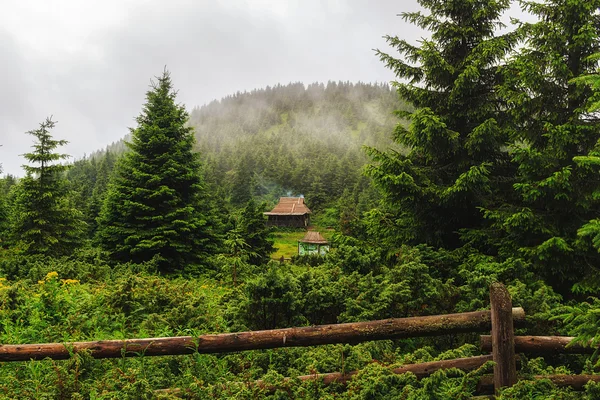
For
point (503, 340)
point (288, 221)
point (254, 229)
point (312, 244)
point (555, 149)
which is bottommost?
point (503, 340)

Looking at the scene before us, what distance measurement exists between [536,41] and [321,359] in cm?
982

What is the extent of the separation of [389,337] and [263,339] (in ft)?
5.44

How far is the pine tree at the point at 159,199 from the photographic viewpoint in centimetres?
1719

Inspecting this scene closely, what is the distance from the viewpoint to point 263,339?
15.4 ft

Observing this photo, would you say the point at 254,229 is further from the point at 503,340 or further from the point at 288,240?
the point at 288,240

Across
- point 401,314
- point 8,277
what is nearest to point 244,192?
point 8,277

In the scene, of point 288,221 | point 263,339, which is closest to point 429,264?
point 263,339

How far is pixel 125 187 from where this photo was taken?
17.8m

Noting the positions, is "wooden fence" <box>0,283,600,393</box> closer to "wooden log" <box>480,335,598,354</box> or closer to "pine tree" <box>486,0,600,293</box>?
"wooden log" <box>480,335,598,354</box>

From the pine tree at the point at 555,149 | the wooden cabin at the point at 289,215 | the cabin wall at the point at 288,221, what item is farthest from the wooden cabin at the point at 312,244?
the pine tree at the point at 555,149

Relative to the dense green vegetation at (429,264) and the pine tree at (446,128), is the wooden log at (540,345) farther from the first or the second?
the pine tree at (446,128)

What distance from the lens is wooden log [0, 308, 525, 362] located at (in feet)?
15.1

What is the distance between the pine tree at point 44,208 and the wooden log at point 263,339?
16.4 metres

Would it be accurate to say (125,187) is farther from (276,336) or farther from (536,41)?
(536,41)
